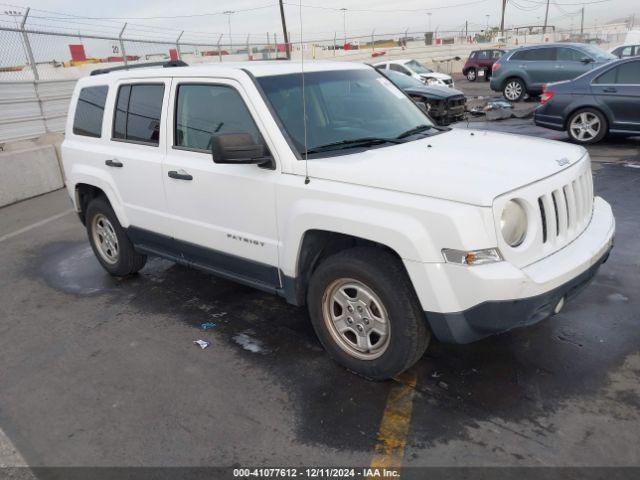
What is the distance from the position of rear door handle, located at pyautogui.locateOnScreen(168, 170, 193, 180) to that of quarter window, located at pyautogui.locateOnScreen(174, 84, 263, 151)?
0.66 ft

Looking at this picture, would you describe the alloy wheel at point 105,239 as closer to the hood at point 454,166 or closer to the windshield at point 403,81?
the hood at point 454,166

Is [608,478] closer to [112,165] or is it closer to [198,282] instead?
[198,282]

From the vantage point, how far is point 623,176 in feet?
25.8

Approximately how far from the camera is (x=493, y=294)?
2803 mm

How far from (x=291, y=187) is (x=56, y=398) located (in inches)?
79.8

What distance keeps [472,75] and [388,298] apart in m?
28.3

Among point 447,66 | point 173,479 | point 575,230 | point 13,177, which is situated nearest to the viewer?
point 173,479

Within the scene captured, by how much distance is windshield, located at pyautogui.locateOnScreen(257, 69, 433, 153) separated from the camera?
3.73 m

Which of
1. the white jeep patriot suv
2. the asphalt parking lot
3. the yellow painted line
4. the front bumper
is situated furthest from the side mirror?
the yellow painted line

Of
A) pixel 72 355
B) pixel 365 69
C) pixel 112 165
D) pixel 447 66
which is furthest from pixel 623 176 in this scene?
pixel 447 66

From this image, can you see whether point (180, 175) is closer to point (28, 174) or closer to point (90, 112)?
point (90, 112)

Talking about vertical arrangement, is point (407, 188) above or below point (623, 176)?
above

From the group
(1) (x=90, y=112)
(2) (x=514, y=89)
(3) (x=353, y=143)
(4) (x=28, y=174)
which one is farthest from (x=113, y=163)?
(2) (x=514, y=89)

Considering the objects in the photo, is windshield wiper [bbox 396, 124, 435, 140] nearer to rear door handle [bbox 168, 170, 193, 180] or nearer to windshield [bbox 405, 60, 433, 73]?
rear door handle [bbox 168, 170, 193, 180]
